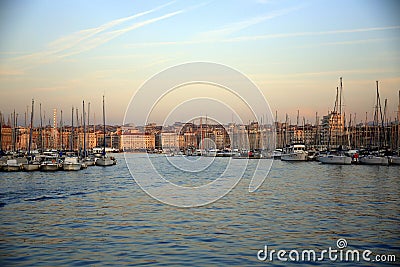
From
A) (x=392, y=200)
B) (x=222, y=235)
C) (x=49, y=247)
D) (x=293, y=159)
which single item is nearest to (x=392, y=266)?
(x=222, y=235)

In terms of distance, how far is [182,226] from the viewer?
15852mm

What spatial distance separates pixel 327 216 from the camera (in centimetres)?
1766

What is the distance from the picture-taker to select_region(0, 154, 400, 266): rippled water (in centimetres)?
1223

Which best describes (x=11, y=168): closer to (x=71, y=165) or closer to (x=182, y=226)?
(x=71, y=165)

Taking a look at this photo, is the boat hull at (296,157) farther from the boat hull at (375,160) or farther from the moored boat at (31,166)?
the moored boat at (31,166)

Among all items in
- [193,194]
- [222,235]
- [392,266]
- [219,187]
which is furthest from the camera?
[219,187]

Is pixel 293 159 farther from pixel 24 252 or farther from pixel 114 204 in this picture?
pixel 24 252

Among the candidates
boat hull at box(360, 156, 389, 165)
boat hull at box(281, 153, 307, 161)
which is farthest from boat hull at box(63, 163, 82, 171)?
boat hull at box(281, 153, 307, 161)

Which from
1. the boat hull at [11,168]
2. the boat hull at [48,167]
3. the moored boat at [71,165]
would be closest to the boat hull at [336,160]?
the moored boat at [71,165]

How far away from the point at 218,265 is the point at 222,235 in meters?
3.09

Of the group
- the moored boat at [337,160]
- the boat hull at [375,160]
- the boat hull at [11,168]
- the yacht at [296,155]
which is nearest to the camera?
the boat hull at [11,168]

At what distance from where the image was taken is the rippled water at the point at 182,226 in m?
12.2

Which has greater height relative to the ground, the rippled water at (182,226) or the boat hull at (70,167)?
the boat hull at (70,167)

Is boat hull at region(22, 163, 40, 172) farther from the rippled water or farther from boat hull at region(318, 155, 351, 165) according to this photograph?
boat hull at region(318, 155, 351, 165)
